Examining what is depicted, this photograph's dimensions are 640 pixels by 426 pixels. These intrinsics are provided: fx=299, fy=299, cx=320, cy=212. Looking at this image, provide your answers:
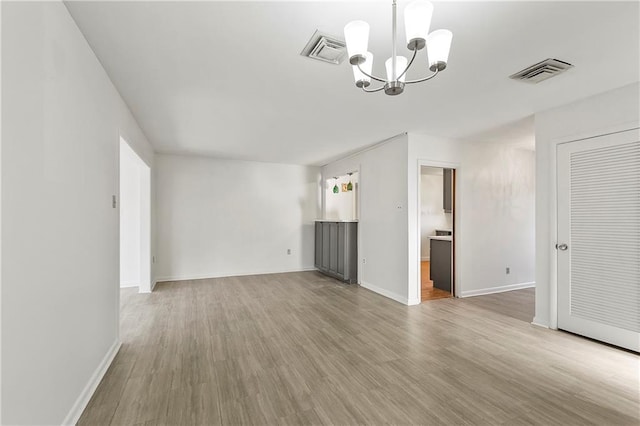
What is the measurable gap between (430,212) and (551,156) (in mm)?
5776

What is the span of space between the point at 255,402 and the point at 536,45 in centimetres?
321

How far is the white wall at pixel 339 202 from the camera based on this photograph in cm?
761

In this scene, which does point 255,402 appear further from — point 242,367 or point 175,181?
point 175,181

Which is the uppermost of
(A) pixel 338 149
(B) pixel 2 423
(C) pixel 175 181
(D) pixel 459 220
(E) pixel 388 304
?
(A) pixel 338 149

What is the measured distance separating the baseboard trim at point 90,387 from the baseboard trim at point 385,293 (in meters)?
3.53

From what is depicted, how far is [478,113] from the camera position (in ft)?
11.8

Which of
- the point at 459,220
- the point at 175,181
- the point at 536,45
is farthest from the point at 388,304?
the point at 175,181

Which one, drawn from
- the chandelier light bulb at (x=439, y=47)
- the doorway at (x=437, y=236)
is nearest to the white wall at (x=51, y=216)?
the chandelier light bulb at (x=439, y=47)

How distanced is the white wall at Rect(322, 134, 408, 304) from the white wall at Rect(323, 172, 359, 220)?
5.68ft

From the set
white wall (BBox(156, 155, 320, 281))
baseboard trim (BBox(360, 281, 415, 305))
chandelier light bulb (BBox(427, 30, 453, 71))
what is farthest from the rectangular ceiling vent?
white wall (BBox(156, 155, 320, 281))

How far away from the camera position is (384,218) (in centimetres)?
499

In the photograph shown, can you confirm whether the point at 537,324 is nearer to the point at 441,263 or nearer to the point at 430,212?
the point at 441,263

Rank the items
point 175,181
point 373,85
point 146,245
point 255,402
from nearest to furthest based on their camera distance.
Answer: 1. point 255,402
2. point 373,85
3. point 146,245
4. point 175,181

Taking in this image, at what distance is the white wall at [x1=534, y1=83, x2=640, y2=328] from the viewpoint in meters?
3.07
